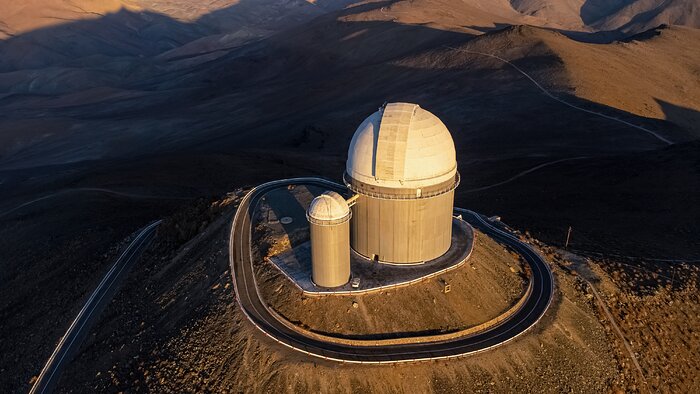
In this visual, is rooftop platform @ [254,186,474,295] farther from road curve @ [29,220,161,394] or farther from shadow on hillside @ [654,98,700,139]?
shadow on hillside @ [654,98,700,139]

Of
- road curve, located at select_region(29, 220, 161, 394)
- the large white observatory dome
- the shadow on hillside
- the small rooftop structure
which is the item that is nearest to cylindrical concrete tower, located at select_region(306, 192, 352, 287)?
the small rooftop structure

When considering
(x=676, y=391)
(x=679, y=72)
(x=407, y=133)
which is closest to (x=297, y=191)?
(x=407, y=133)

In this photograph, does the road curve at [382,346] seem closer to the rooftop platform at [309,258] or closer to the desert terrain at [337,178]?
the desert terrain at [337,178]

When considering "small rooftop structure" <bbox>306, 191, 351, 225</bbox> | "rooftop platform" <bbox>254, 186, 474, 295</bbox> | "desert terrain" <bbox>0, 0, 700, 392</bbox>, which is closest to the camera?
"desert terrain" <bbox>0, 0, 700, 392</bbox>

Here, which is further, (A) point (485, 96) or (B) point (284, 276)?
(A) point (485, 96)

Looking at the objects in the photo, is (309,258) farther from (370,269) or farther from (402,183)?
(402,183)

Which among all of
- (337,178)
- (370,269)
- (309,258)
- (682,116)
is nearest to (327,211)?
(370,269)

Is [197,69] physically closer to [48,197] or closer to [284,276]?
[48,197]
